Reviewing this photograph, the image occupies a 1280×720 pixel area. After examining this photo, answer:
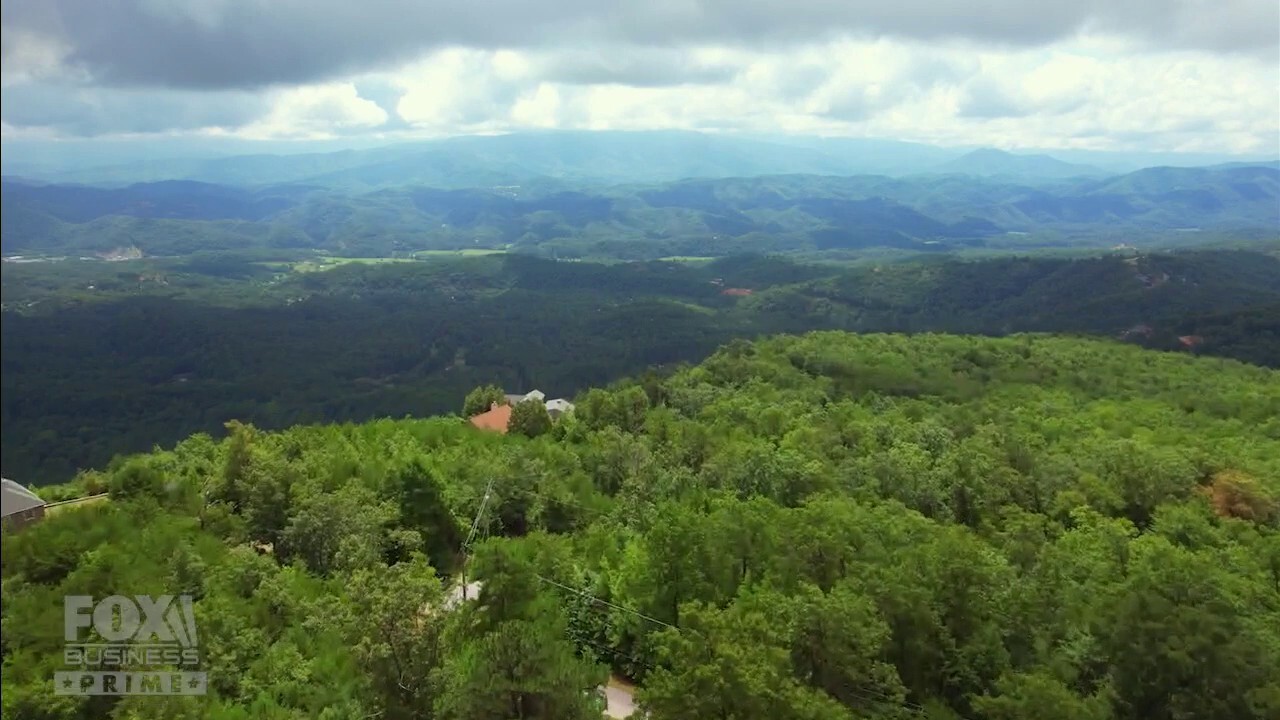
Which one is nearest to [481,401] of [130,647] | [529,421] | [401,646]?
[529,421]

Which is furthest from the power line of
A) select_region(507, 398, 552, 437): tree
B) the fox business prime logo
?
select_region(507, 398, 552, 437): tree

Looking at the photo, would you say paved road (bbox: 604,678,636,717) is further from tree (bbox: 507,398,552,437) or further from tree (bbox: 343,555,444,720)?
tree (bbox: 507,398,552,437)

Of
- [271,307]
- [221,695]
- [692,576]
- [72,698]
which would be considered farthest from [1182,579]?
[271,307]

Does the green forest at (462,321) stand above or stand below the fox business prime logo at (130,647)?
below

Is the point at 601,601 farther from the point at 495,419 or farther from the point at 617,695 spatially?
the point at 495,419

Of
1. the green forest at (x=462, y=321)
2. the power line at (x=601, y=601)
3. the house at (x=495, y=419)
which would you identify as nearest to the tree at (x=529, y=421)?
the house at (x=495, y=419)

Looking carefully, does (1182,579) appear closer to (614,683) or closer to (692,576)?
(692,576)

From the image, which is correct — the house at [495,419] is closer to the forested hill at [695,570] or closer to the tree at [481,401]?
the tree at [481,401]
